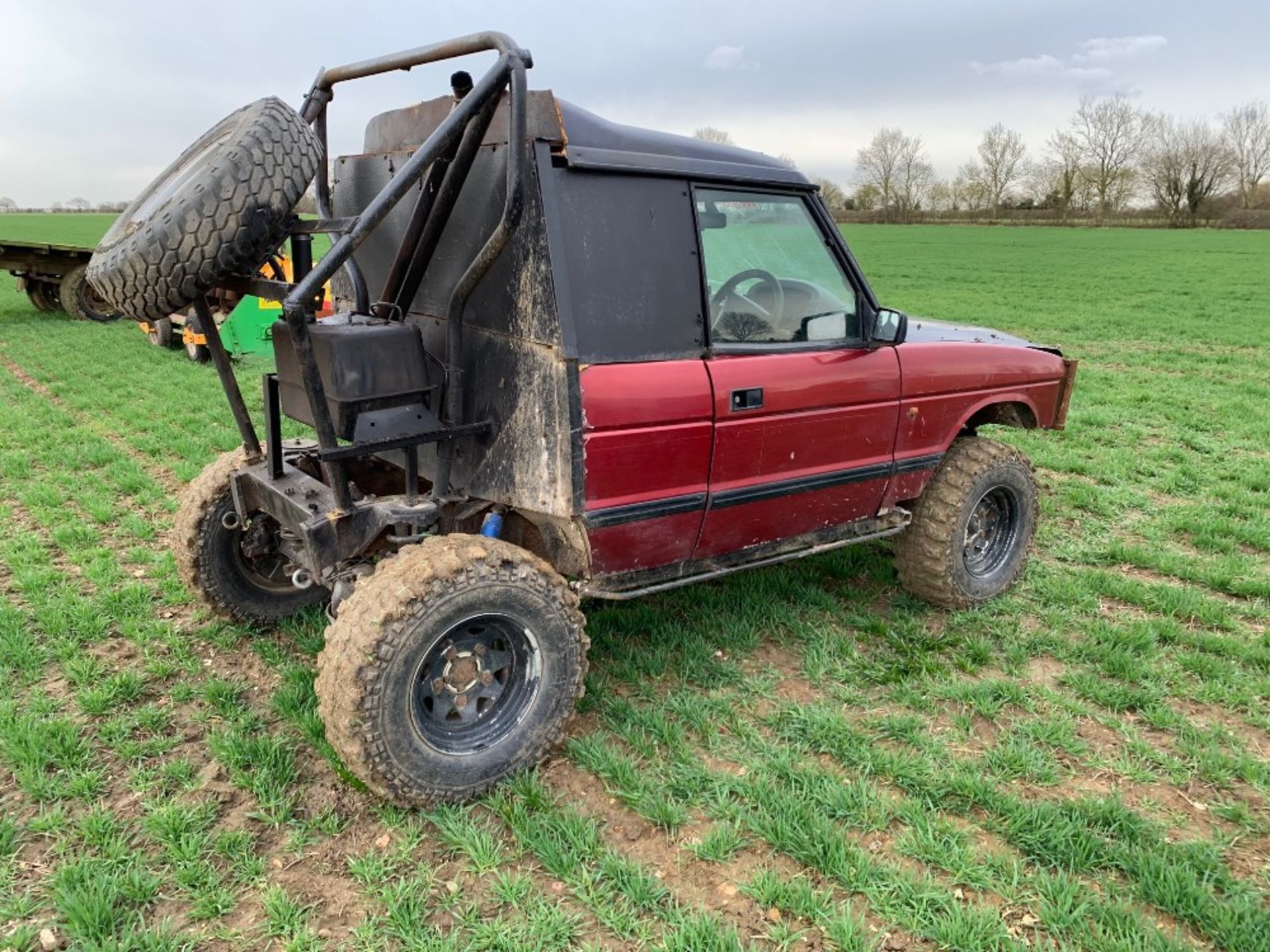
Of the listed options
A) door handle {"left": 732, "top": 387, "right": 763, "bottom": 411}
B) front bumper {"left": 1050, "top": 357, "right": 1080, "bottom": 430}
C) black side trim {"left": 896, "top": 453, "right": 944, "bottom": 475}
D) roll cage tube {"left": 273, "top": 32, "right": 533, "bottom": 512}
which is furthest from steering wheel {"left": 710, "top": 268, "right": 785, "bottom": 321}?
front bumper {"left": 1050, "top": 357, "right": 1080, "bottom": 430}

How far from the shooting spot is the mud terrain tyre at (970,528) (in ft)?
14.1

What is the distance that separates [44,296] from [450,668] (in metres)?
17.2

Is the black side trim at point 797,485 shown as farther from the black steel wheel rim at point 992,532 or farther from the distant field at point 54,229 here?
the distant field at point 54,229

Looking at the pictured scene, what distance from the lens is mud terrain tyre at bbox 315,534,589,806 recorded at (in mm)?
2723

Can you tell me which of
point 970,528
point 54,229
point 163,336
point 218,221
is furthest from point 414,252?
point 54,229

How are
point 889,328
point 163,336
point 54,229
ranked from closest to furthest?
point 889,328 → point 163,336 → point 54,229

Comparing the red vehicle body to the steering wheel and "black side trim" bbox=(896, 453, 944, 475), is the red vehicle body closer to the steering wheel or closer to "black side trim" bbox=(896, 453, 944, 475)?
"black side trim" bbox=(896, 453, 944, 475)

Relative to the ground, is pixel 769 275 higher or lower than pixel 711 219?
lower

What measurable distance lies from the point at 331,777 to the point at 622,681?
1.19 m

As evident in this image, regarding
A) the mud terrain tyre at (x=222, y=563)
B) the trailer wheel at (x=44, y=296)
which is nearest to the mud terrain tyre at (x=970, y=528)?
the mud terrain tyre at (x=222, y=563)

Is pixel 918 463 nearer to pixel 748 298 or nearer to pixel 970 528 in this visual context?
pixel 970 528

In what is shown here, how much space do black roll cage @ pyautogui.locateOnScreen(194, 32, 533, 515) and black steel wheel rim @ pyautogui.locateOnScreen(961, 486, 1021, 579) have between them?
2.69 meters

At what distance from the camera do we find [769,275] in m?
3.56

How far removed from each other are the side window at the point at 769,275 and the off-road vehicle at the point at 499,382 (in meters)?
0.01
